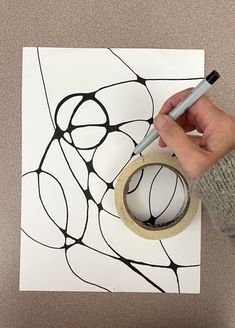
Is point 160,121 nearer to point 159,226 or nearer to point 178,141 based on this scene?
point 178,141

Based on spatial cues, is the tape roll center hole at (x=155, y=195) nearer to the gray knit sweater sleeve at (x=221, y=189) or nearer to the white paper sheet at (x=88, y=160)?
the white paper sheet at (x=88, y=160)

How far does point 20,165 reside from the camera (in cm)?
60

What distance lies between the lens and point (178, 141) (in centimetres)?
48

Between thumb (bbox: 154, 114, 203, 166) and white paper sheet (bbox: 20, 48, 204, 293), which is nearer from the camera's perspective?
thumb (bbox: 154, 114, 203, 166)

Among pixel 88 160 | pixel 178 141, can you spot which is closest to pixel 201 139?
pixel 178 141

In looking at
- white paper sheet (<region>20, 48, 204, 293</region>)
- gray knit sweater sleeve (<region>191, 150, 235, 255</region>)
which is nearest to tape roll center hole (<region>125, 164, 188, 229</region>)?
white paper sheet (<region>20, 48, 204, 293</region>)

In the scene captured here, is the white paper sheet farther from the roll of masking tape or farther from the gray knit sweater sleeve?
the gray knit sweater sleeve

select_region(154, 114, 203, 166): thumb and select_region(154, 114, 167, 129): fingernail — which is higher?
select_region(154, 114, 167, 129): fingernail

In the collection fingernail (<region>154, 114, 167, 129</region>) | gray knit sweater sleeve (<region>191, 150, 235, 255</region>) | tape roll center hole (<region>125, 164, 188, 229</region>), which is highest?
fingernail (<region>154, 114, 167, 129</region>)

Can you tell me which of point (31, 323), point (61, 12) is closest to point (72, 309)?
point (31, 323)

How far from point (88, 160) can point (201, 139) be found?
16cm

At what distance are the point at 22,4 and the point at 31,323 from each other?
0.43 meters

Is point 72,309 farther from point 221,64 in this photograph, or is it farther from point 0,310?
point 221,64

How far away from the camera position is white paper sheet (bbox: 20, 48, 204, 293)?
59 centimetres
